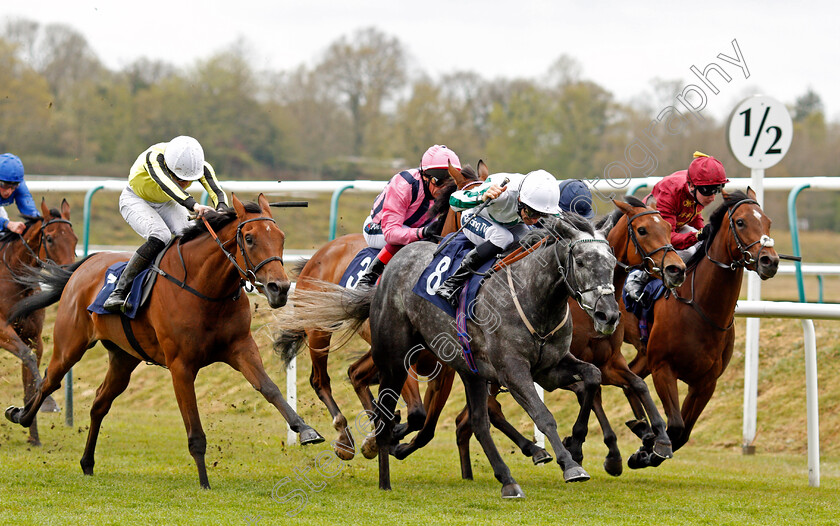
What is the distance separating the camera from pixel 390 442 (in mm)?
6281

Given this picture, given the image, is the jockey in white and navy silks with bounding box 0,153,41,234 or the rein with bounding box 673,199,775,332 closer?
the rein with bounding box 673,199,775,332

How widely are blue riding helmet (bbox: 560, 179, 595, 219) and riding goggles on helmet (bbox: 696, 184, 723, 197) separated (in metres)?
1.01

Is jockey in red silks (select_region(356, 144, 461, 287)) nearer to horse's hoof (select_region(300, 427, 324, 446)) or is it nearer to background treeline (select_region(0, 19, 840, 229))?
horse's hoof (select_region(300, 427, 324, 446))

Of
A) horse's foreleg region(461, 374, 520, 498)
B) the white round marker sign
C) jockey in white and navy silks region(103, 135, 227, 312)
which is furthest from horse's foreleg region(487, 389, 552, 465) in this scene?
the white round marker sign

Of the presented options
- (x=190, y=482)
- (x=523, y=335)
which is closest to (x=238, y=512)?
(x=190, y=482)

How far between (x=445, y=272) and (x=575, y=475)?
61.2 inches

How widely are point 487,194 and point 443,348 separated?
91cm

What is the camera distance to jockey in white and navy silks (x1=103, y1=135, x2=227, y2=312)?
248 inches

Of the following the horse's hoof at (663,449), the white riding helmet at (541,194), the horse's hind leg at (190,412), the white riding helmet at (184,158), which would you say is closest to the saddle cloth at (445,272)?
the white riding helmet at (541,194)

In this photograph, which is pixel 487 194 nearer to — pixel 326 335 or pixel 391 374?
pixel 391 374

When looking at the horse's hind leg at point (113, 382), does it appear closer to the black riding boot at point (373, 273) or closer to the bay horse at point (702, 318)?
the black riding boot at point (373, 273)

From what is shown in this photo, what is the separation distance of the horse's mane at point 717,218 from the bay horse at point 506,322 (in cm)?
144

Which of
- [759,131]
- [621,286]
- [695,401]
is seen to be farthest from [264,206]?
[759,131]

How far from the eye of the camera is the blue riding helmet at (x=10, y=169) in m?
8.32
